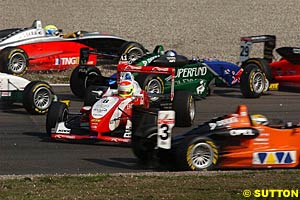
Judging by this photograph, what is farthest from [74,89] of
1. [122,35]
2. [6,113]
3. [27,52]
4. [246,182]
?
[122,35]

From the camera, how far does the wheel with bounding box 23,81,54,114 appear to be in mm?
17938

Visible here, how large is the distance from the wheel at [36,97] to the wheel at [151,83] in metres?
1.94

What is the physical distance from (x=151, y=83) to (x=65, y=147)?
4357 millimetres

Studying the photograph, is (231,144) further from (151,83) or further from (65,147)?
(151,83)

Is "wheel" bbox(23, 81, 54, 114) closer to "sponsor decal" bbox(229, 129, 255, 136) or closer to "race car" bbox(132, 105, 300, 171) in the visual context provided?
"race car" bbox(132, 105, 300, 171)

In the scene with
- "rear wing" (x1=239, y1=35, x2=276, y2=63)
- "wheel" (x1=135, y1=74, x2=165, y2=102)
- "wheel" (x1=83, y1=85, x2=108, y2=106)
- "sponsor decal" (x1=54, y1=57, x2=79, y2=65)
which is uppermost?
"rear wing" (x1=239, y1=35, x2=276, y2=63)

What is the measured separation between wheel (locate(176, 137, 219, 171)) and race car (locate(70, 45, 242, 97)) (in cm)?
586

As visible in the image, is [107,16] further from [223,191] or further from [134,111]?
[223,191]

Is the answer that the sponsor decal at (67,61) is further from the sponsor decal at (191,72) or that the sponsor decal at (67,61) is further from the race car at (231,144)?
the race car at (231,144)

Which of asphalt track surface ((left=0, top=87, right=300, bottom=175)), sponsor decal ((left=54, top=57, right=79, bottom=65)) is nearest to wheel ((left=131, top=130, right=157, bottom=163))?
asphalt track surface ((left=0, top=87, right=300, bottom=175))

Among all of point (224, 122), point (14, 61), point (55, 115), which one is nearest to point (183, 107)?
point (55, 115)

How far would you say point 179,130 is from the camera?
16766 mm

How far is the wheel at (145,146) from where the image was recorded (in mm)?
13695

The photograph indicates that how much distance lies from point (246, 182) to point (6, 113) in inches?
300
